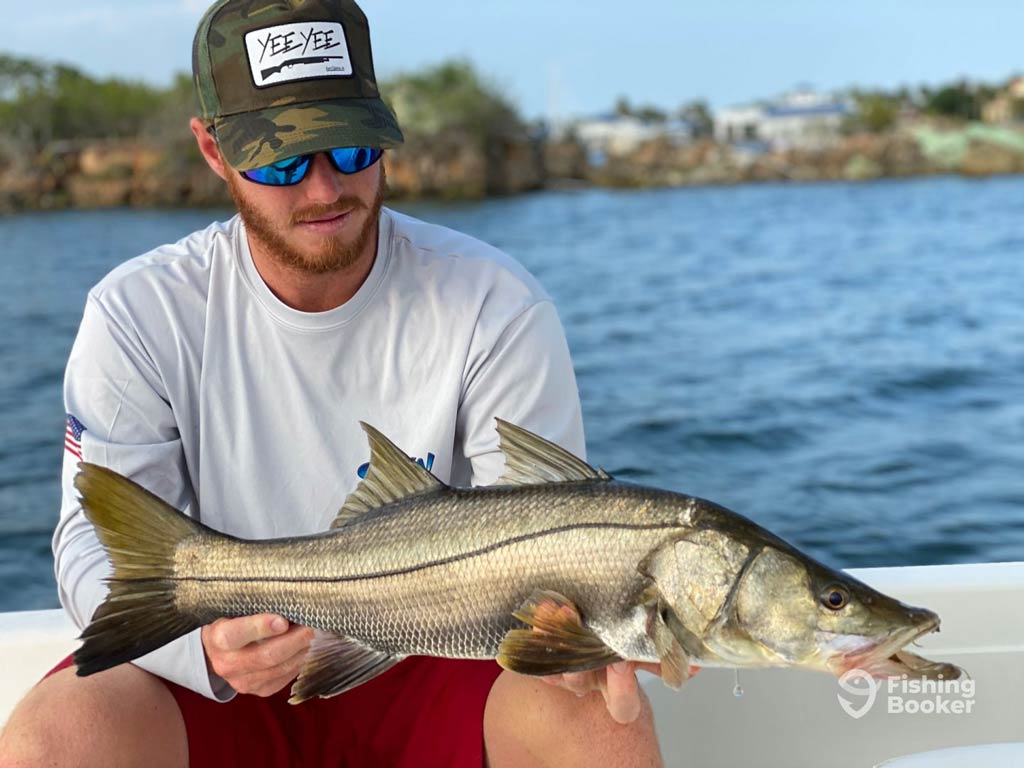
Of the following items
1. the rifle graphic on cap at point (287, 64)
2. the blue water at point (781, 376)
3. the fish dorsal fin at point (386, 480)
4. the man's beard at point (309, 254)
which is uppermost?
the rifle graphic on cap at point (287, 64)

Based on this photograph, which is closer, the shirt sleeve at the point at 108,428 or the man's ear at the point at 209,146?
the shirt sleeve at the point at 108,428

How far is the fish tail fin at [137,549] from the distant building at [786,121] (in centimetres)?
10615

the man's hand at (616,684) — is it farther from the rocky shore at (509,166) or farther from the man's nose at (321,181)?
the rocky shore at (509,166)

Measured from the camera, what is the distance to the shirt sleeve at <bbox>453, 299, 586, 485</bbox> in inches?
113

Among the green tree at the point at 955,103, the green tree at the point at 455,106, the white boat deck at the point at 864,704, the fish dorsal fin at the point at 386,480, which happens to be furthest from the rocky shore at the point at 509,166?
the fish dorsal fin at the point at 386,480

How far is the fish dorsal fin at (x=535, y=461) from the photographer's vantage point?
2375 mm

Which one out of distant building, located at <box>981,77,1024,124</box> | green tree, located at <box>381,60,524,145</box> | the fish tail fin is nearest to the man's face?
the fish tail fin

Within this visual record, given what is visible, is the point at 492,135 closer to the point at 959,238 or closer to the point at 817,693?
the point at 959,238

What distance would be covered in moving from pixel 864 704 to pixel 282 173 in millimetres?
2274

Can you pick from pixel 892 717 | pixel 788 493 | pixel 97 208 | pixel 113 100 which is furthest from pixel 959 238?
pixel 113 100

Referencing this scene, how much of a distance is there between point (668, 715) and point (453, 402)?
4.17 ft

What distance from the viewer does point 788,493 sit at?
35.7ft

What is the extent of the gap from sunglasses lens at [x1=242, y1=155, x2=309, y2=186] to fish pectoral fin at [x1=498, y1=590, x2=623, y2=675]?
4.03ft

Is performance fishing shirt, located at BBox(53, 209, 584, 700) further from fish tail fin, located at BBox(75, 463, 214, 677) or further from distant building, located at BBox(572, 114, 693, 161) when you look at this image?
distant building, located at BBox(572, 114, 693, 161)
